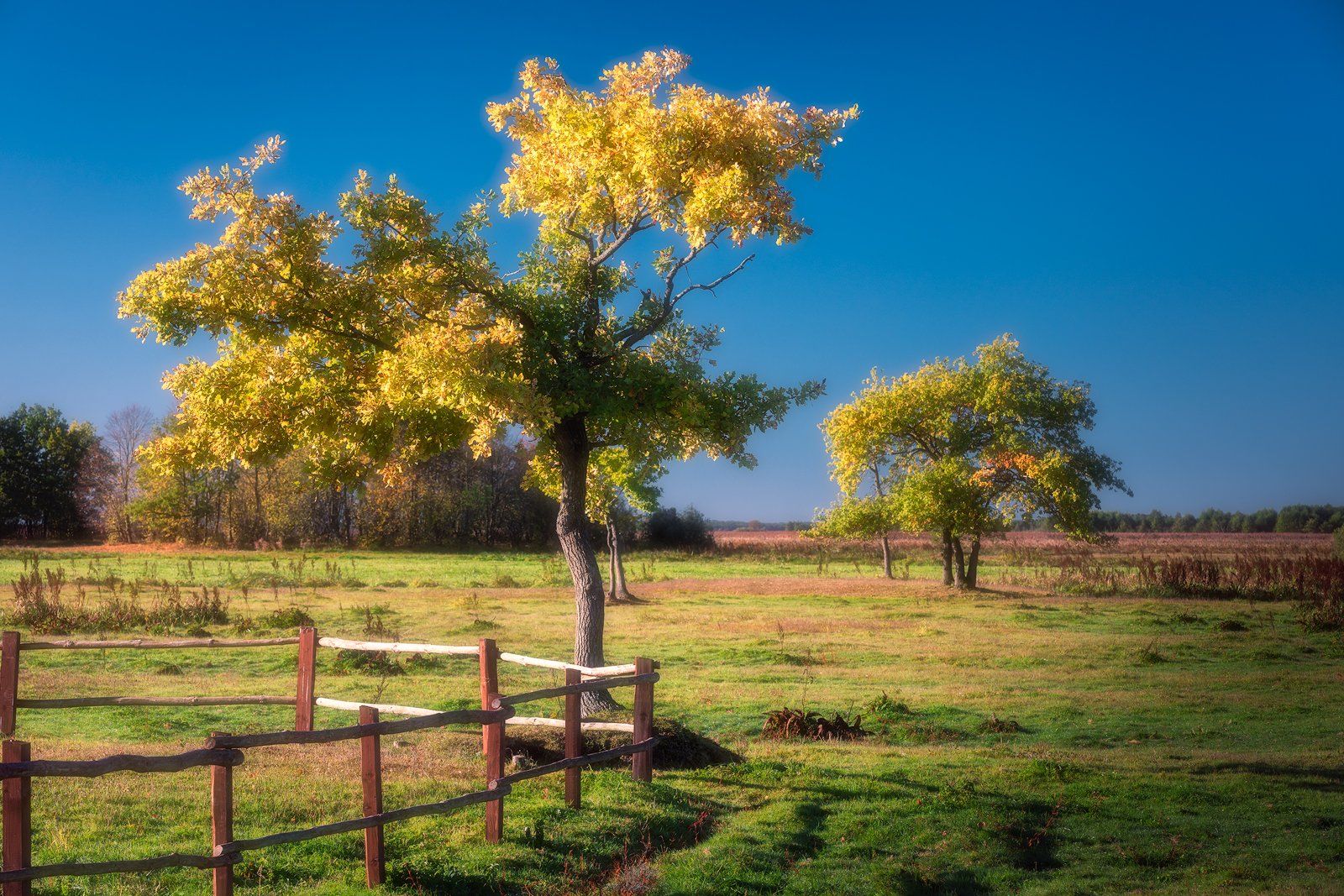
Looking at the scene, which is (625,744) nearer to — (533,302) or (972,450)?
(533,302)

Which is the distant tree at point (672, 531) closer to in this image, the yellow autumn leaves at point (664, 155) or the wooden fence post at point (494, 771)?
the yellow autumn leaves at point (664, 155)

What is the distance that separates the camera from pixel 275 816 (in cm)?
1015

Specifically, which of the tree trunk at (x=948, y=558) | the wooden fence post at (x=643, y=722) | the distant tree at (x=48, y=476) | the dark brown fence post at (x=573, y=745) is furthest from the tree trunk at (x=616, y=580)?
the distant tree at (x=48, y=476)

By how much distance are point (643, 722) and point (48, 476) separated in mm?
81857

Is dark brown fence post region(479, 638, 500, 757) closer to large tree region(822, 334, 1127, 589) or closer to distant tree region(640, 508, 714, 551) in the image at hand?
large tree region(822, 334, 1127, 589)

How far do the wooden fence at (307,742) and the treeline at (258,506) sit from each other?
186 ft

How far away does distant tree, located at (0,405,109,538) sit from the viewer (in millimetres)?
76188

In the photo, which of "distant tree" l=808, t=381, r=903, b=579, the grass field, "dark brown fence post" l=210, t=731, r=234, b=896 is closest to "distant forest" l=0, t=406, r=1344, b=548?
"distant tree" l=808, t=381, r=903, b=579

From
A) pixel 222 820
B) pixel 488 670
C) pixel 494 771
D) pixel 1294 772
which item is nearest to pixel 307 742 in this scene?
pixel 222 820

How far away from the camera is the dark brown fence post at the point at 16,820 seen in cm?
660

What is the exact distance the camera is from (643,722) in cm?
1154

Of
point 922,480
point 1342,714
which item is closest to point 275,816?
point 1342,714

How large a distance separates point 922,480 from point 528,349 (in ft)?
97.3

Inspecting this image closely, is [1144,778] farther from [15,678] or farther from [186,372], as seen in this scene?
[186,372]
